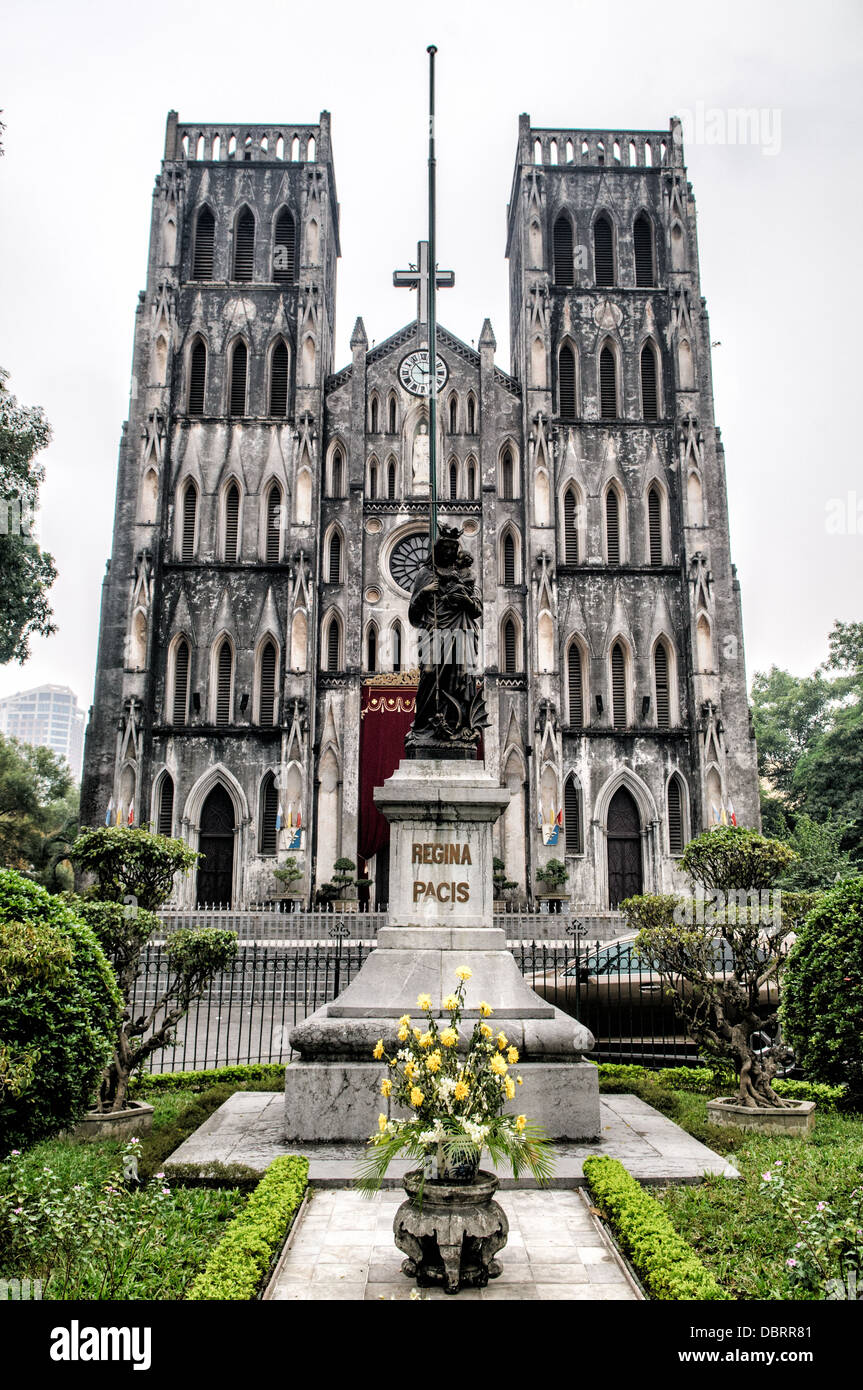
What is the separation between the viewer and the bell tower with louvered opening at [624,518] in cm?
2912

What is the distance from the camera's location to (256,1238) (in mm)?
4961

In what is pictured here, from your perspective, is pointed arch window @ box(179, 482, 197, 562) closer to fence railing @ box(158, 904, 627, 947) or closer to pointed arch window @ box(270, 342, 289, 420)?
pointed arch window @ box(270, 342, 289, 420)

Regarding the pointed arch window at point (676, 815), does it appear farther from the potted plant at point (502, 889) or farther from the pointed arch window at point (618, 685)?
the potted plant at point (502, 889)

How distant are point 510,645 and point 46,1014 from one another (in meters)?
24.9

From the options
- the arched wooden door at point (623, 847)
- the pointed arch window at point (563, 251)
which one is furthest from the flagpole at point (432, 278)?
the pointed arch window at point (563, 251)

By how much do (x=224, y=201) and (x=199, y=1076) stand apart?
98.0 feet

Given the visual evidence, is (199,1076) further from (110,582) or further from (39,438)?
(110,582)

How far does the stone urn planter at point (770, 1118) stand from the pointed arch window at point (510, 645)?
73.8ft

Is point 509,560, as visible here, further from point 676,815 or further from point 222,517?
point 676,815

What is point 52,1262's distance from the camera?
488cm

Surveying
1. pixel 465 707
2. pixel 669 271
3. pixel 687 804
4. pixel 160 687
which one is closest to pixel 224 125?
pixel 669 271

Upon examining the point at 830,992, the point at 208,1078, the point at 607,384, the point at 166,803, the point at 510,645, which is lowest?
the point at 208,1078

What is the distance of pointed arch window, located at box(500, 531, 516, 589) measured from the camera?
30.9 metres

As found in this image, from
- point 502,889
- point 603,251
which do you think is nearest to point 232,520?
point 502,889
